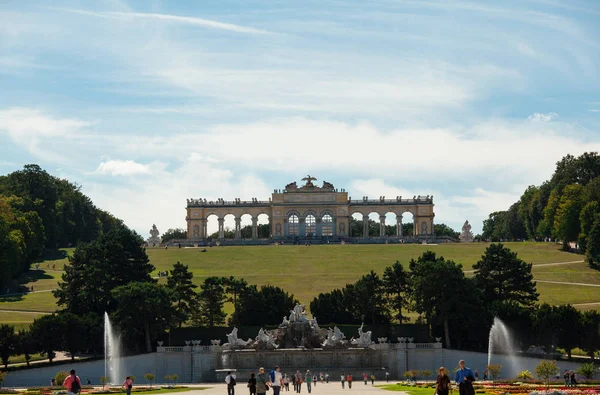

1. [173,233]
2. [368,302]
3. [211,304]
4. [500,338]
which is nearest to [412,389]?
[500,338]

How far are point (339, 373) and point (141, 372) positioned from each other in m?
11.2

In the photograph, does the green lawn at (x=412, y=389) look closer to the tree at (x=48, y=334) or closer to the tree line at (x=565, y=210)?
the tree at (x=48, y=334)

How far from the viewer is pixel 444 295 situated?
67312mm

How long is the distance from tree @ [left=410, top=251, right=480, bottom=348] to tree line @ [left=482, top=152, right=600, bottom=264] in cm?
2398

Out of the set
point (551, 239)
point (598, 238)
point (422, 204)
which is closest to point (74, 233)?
point (422, 204)

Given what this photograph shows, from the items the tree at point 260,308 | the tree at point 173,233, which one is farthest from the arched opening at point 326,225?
the tree at point 260,308

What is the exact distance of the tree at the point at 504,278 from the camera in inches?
2798

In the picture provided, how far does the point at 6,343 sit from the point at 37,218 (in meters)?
38.9

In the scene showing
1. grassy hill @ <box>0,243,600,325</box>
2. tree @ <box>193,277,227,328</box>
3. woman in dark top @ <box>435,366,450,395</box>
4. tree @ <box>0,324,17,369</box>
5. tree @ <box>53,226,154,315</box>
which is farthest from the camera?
grassy hill @ <box>0,243,600,325</box>

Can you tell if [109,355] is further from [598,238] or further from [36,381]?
[598,238]

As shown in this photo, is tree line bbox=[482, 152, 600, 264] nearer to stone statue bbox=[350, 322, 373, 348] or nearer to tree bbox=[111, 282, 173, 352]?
stone statue bbox=[350, 322, 373, 348]

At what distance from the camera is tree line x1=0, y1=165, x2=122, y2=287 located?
8756cm

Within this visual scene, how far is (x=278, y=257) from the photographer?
332ft

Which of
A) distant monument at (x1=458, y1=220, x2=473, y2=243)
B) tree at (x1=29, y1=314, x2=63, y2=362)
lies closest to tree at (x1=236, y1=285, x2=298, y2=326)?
tree at (x1=29, y1=314, x2=63, y2=362)
